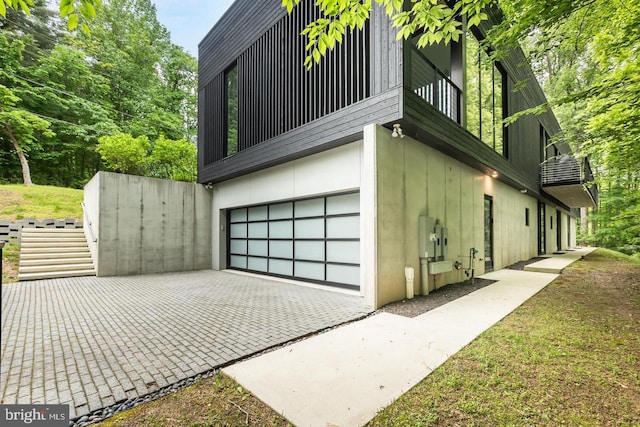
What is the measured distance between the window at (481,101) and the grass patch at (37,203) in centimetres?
Result: 1739

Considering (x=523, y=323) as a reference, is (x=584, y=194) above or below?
above

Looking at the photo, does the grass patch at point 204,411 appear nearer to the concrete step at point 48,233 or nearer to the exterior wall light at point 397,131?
the exterior wall light at point 397,131

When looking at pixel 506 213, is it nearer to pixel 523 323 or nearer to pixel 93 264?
pixel 523 323

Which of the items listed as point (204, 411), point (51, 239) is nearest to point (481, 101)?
point (204, 411)

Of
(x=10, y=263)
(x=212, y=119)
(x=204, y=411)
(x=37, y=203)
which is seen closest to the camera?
(x=204, y=411)

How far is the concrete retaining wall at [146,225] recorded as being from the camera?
884cm

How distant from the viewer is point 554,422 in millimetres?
2176

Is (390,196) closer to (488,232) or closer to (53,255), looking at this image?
(488,232)

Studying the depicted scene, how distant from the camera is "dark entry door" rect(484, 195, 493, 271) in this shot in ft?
31.1

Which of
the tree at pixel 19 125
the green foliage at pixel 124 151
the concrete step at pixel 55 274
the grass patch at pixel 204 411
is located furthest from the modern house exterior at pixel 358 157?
the tree at pixel 19 125

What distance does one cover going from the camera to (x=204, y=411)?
2.32 metres

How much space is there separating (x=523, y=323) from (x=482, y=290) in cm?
241

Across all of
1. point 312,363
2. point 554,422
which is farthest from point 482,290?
point 312,363

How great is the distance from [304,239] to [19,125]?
18471mm
